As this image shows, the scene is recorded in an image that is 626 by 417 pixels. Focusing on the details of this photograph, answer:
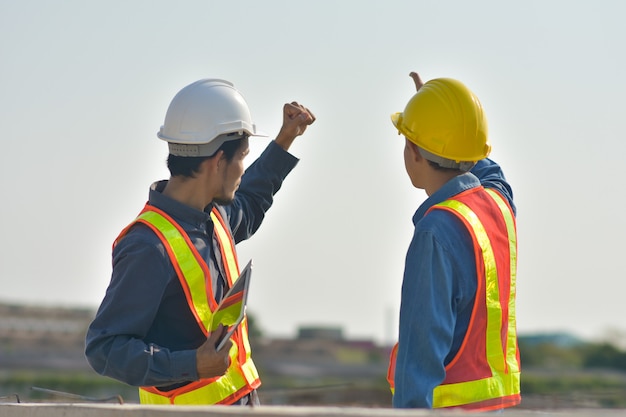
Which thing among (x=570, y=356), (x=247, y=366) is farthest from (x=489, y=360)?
(x=570, y=356)

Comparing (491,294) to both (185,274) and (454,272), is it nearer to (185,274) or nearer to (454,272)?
(454,272)

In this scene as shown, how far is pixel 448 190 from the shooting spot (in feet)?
18.3

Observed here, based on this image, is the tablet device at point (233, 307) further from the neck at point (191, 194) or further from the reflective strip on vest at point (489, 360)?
the reflective strip on vest at point (489, 360)

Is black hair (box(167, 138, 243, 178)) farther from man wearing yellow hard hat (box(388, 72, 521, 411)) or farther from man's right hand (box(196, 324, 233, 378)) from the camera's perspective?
man's right hand (box(196, 324, 233, 378))

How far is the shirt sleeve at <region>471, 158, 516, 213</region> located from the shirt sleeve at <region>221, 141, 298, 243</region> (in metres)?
1.26

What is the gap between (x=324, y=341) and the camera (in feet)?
302

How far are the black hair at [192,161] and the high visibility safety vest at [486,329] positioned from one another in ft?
4.17

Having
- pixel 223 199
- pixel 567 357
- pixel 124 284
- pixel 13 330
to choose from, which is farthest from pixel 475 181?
pixel 13 330

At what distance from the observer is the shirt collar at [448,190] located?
18.3 ft

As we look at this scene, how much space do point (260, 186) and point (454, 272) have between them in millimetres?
2004

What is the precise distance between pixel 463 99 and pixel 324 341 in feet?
285

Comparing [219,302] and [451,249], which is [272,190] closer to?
[219,302]

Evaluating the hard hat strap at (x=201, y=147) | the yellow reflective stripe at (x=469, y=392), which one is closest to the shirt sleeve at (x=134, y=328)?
the hard hat strap at (x=201, y=147)

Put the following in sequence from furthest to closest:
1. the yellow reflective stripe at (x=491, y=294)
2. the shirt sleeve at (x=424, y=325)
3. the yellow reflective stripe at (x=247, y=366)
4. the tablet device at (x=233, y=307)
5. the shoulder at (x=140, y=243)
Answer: the yellow reflective stripe at (x=247, y=366) < the shoulder at (x=140, y=243) < the tablet device at (x=233, y=307) < the yellow reflective stripe at (x=491, y=294) < the shirt sleeve at (x=424, y=325)
